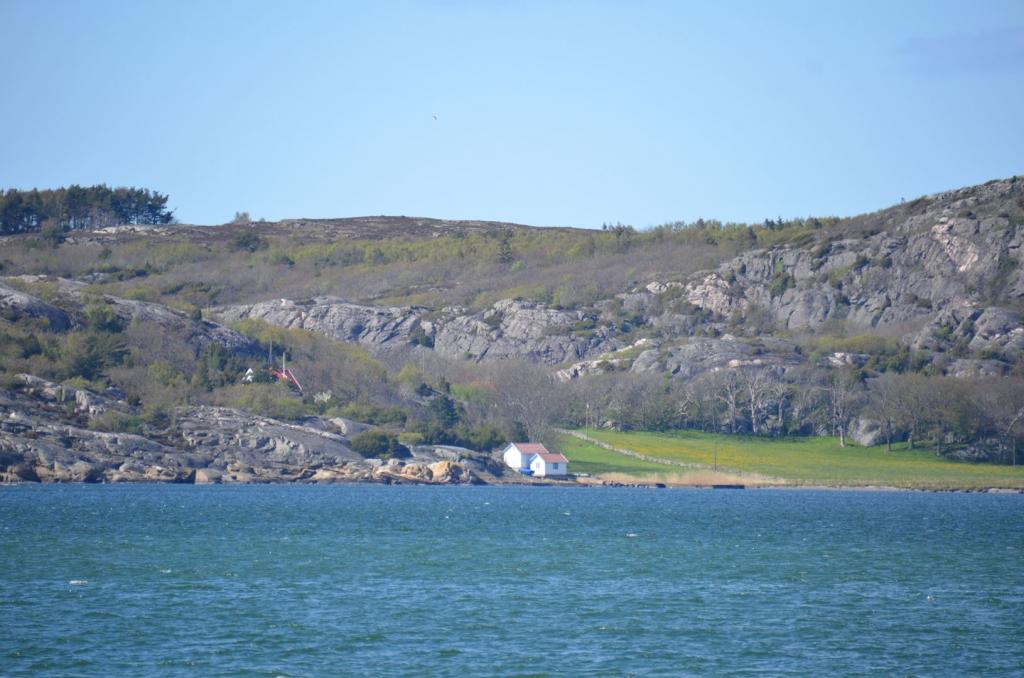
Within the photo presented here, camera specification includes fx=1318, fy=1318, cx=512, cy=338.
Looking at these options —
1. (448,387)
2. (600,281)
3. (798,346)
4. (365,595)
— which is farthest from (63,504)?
(600,281)

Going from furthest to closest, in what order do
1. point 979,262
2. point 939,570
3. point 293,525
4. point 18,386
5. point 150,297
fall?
point 979,262 → point 150,297 → point 18,386 → point 293,525 → point 939,570

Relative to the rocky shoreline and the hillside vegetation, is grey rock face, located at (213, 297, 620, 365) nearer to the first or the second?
the hillside vegetation

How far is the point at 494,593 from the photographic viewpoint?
116ft

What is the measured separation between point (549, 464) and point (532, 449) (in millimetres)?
2640

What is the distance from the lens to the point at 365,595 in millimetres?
34438

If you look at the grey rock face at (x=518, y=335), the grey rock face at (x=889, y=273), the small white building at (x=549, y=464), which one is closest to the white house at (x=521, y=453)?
the small white building at (x=549, y=464)

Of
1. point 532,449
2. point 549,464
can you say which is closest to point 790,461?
point 549,464

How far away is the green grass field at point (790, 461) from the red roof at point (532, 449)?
255cm

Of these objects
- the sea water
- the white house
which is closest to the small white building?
the white house

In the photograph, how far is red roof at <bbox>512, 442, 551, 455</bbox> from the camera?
100688 mm

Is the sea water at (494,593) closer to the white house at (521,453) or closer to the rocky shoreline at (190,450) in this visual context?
the rocky shoreline at (190,450)

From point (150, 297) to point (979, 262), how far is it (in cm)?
9544

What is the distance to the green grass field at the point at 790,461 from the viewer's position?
9875cm

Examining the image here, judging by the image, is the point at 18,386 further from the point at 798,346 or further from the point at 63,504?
the point at 798,346
